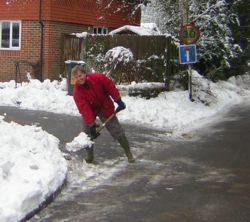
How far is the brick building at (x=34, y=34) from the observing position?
20750 millimetres

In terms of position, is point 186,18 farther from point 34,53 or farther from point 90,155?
point 90,155

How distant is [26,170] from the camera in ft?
22.5

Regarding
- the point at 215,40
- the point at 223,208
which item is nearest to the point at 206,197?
the point at 223,208

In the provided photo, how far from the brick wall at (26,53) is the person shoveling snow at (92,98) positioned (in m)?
12.2

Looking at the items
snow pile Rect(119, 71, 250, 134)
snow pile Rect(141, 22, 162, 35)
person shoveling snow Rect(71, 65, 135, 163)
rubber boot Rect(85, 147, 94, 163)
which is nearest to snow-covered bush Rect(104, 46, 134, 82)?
snow pile Rect(119, 71, 250, 134)

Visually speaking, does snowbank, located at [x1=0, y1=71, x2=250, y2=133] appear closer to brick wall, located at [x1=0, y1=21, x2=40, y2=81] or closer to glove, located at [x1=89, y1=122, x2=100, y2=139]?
brick wall, located at [x1=0, y1=21, x2=40, y2=81]

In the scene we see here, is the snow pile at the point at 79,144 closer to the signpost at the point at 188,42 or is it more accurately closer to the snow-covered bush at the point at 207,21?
the signpost at the point at 188,42

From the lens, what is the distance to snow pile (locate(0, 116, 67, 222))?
5895mm

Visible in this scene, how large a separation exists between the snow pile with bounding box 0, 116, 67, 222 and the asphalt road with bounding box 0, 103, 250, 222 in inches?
8.3

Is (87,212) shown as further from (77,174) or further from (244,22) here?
(244,22)

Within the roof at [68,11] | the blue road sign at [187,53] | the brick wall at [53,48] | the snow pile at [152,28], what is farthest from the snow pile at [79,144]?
the roof at [68,11]

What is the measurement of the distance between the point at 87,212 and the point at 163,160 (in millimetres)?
3222

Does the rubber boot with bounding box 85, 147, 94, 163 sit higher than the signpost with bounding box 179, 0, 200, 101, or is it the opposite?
the signpost with bounding box 179, 0, 200, 101

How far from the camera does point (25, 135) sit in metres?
8.50
